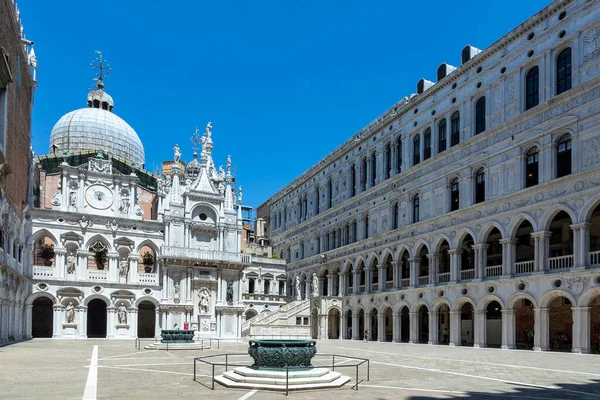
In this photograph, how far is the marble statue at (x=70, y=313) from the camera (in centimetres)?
4225

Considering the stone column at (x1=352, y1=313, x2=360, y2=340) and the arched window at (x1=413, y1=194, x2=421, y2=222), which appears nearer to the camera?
the arched window at (x1=413, y1=194, x2=421, y2=222)

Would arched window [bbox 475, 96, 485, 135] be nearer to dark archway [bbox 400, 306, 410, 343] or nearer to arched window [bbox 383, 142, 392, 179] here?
arched window [bbox 383, 142, 392, 179]

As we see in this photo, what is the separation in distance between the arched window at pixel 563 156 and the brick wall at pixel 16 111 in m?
27.9

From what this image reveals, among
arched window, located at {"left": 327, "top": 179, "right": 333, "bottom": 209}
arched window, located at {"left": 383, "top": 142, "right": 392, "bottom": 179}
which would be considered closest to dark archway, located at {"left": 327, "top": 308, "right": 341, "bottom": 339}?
arched window, located at {"left": 327, "top": 179, "right": 333, "bottom": 209}

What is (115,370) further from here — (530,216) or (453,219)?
(453,219)

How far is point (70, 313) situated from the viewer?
4241 centimetres

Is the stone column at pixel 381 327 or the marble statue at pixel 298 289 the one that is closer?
the stone column at pixel 381 327

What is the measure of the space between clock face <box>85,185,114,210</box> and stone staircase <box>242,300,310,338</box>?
15.3m

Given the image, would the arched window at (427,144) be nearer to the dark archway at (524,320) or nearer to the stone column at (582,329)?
the dark archway at (524,320)

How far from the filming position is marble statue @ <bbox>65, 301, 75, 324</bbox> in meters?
42.2

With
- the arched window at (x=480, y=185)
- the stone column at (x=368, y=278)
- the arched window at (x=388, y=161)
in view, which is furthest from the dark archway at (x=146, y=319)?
the arched window at (x=480, y=185)

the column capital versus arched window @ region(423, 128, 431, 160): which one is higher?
arched window @ region(423, 128, 431, 160)

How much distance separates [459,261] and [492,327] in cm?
467

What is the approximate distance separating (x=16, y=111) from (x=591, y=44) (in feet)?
104
